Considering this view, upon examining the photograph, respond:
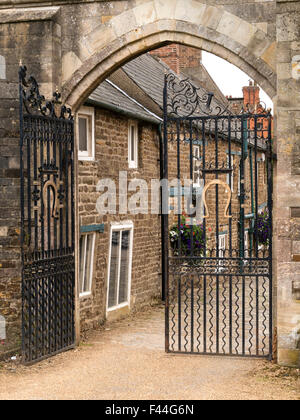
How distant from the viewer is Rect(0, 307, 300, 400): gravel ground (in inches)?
271

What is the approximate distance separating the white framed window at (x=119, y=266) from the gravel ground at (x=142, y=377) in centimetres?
310

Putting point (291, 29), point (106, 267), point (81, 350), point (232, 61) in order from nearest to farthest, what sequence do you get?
point (291, 29), point (232, 61), point (81, 350), point (106, 267)

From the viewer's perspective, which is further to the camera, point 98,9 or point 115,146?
point 115,146

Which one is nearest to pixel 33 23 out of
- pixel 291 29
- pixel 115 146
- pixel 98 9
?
pixel 98 9

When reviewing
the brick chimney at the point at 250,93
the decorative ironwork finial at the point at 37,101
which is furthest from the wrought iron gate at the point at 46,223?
the brick chimney at the point at 250,93

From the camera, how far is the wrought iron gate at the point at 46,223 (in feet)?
26.3

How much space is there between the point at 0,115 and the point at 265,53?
3421mm

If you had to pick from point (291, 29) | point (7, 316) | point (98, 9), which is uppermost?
point (98, 9)

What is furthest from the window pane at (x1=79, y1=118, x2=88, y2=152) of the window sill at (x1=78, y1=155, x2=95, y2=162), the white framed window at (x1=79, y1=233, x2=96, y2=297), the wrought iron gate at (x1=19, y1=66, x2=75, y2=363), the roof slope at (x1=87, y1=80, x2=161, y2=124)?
the wrought iron gate at (x1=19, y1=66, x2=75, y2=363)

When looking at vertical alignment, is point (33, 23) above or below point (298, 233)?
above

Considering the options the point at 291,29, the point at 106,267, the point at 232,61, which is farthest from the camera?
the point at 106,267

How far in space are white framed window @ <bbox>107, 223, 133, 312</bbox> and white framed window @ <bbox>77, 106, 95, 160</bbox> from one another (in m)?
1.66

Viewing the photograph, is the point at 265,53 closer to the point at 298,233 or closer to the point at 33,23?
the point at 298,233

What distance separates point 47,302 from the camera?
8711 mm
